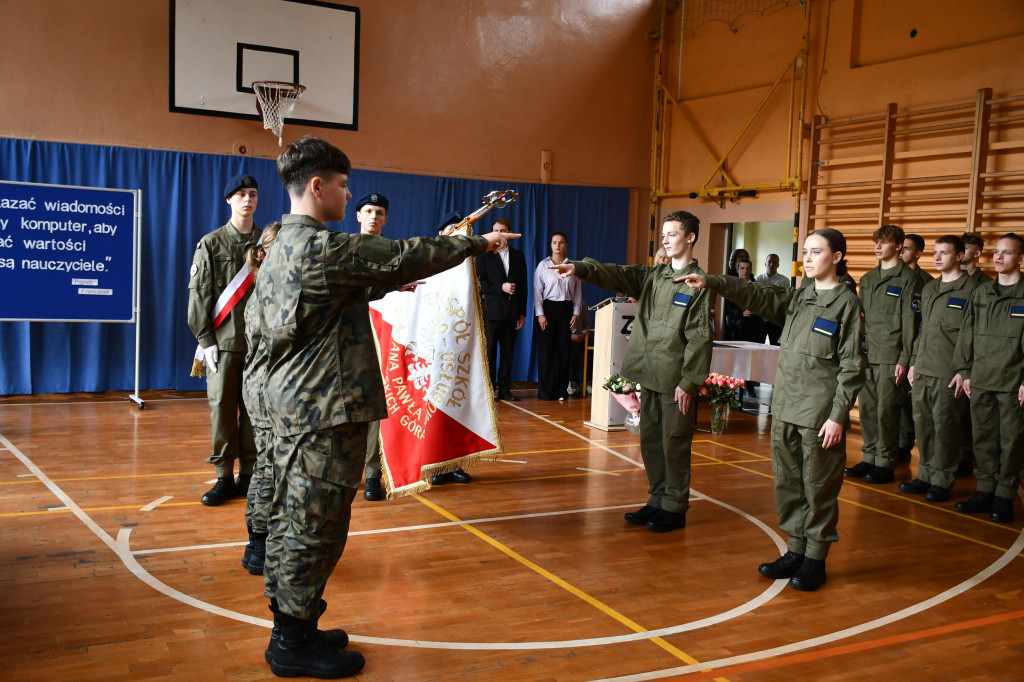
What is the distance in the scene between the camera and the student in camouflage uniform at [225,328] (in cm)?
462

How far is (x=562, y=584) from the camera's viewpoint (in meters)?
3.83

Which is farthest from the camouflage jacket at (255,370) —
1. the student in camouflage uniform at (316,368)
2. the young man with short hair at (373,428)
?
the young man with short hair at (373,428)

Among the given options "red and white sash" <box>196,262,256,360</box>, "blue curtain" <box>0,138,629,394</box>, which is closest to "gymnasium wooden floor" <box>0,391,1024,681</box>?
"red and white sash" <box>196,262,256,360</box>

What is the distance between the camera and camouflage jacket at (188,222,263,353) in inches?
182

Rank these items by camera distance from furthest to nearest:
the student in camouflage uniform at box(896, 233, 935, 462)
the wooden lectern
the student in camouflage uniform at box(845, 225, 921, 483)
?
the wooden lectern < the student in camouflage uniform at box(896, 233, 935, 462) < the student in camouflage uniform at box(845, 225, 921, 483)

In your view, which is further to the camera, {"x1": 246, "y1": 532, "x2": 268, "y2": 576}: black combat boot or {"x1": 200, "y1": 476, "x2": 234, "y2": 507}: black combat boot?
{"x1": 200, "y1": 476, "x2": 234, "y2": 507}: black combat boot

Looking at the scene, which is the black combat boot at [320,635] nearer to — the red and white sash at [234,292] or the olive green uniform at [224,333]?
the olive green uniform at [224,333]

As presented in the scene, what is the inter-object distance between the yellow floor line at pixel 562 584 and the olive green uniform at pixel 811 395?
1.05 meters

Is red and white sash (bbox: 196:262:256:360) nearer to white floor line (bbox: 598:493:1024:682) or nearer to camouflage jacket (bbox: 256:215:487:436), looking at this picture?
camouflage jacket (bbox: 256:215:487:436)

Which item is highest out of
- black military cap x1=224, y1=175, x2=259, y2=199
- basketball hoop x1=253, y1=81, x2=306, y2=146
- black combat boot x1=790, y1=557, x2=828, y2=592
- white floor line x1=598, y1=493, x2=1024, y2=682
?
basketball hoop x1=253, y1=81, x2=306, y2=146

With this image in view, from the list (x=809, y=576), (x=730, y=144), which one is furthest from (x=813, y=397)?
(x=730, y=144)

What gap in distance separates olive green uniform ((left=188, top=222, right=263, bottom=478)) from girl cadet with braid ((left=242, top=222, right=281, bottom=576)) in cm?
66

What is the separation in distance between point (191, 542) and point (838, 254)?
3309mm

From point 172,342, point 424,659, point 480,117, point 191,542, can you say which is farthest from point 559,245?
point 424,659
